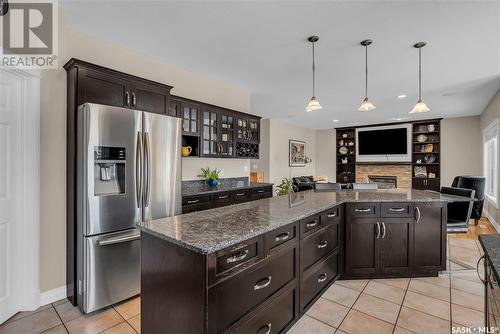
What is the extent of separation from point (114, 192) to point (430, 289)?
10.5 feet

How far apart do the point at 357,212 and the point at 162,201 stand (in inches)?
79.7

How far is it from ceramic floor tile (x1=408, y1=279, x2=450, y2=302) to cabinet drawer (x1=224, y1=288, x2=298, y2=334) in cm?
147

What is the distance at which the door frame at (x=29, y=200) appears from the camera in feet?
7.14

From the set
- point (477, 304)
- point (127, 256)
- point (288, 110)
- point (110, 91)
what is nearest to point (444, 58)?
point (477, 304)

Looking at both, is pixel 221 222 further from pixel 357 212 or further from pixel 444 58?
pixel 444 58

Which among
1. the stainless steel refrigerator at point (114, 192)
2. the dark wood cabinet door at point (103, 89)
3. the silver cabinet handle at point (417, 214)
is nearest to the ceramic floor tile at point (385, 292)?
the silver cabinet handle at point (417, 214)

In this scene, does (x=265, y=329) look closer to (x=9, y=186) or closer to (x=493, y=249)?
(x=493, y=249)

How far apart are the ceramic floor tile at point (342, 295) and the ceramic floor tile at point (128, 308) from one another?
171 centimetres

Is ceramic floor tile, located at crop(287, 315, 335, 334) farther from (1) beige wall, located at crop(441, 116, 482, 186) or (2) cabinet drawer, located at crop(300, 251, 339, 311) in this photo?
(1) beige wall, located at crop(441, 116, 482, 186)

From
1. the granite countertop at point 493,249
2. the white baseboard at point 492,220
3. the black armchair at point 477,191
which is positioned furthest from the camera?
the black armchair at point 477,191

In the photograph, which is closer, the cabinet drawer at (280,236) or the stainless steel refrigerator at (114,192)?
the cabinet drawer at (280,236)

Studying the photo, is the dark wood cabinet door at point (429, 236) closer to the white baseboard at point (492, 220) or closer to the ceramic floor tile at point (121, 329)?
the ceramic floor tile at point (121, 329)

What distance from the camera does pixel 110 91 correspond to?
96.1 inches

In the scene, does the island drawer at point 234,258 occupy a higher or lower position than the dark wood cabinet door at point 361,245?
higher
